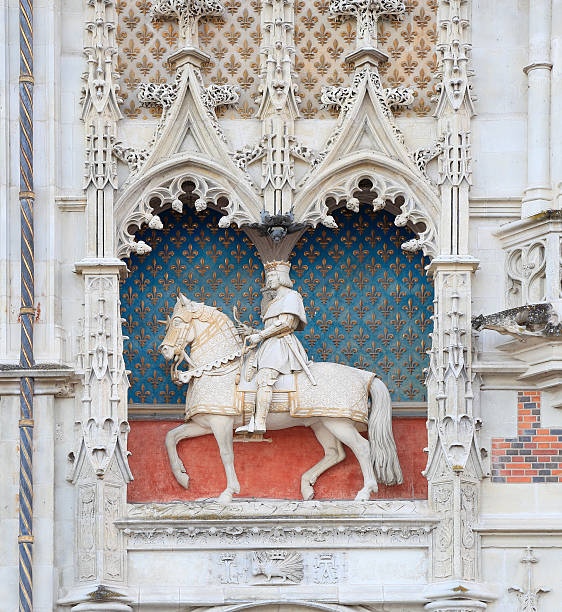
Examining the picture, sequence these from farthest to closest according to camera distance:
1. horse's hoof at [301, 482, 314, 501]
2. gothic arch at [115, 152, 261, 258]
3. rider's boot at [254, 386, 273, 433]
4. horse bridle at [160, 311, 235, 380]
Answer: gothic arch at [115, 152, 261, 258]
horse bridle at [160, 311, 235, 380]
horse's hoof at [301, 482, 314, 501]
rider's boot at [254, 386, 273, 433]

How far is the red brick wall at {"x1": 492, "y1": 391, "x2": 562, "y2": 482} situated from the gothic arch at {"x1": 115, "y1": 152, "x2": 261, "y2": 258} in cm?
278

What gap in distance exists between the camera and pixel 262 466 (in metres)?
18.2

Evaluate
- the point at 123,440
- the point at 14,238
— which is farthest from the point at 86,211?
the point at 123,440

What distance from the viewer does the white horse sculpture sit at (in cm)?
1772

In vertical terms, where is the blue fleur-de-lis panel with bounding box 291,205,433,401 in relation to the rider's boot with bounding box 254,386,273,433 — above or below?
above

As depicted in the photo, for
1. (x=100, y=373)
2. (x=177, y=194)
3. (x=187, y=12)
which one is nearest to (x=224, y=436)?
(x=100, y=373)

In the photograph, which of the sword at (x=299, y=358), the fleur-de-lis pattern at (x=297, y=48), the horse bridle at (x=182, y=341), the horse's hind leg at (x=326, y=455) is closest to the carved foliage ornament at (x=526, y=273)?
the fleur-de-lis pattern at (x=297, y=48)

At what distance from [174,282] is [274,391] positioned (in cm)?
148

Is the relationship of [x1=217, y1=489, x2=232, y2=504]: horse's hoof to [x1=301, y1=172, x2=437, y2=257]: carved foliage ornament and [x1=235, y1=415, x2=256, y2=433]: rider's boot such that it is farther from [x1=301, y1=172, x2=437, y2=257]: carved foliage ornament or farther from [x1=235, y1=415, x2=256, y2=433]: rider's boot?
[x1=301, y1=172, x2=437, y2=257]: carved foliage ornament

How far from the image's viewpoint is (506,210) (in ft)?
59.2

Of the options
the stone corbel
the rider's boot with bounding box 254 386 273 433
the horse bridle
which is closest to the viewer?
the stone corbel

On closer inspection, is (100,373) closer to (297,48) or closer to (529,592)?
(297,48)

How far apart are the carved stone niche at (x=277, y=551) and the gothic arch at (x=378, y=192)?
93.7 inches

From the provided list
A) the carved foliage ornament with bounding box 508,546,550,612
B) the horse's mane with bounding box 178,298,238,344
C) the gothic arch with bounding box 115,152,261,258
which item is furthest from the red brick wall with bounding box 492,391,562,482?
the gothic arch with bounding box 115,152,261,258
